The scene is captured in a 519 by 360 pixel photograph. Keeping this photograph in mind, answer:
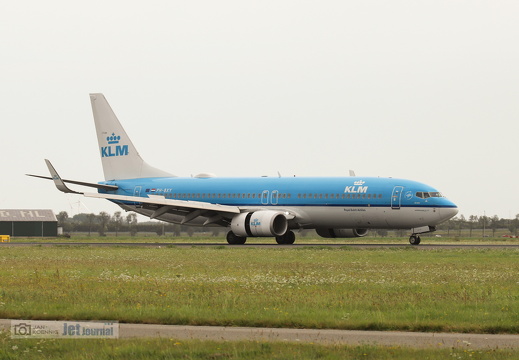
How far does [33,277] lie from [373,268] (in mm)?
11099

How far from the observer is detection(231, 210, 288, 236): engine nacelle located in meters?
52.2

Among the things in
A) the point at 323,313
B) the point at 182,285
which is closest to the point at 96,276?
the point at 182,285

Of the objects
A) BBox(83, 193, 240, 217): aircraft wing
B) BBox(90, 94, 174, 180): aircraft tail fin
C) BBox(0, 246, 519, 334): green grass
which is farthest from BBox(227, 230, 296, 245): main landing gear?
BBox(0, 246, 519, 334): green grass

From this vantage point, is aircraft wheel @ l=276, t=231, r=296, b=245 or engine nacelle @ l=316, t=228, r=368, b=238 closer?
aircraft wheel @ l=276, t=231, r=296, b=245

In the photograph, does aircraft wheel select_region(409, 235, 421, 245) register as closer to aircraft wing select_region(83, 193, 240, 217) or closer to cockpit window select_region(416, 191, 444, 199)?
cockpit window select_region(416, 191, 444, 199)

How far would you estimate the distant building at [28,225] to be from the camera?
10806cm

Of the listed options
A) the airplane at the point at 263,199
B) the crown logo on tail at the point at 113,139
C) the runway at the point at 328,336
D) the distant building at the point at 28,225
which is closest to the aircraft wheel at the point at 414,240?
the airplane at the point at 263,199

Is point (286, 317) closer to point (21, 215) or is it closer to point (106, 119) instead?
point (106, 119)

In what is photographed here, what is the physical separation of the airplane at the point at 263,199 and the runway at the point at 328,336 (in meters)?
35.6

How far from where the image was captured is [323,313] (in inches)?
687

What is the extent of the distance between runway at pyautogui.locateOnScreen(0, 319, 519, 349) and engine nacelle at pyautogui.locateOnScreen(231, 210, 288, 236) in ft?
118

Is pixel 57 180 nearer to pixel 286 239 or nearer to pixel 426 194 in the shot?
pixel 286 239

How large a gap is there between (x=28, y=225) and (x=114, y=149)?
49013mm

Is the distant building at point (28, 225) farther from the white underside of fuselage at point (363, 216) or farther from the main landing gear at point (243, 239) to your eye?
the white underside of fuselage at point (363, 216)
